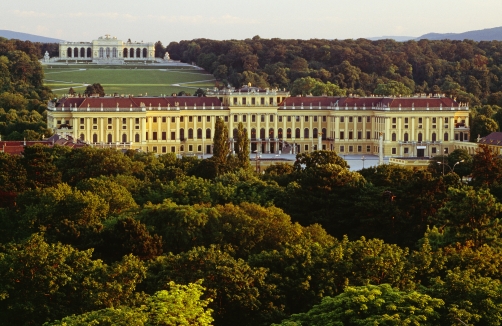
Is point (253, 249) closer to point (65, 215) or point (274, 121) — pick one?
point (65, 215)

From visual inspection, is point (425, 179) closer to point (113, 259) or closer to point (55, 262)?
point (113, 259)

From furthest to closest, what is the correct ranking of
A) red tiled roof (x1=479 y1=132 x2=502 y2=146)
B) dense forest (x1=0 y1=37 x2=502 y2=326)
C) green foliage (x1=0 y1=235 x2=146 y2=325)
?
red tiled roof (x1=479 y1=132 x2=502 y2=146) < green foliage (x1=0 y1=235 x2=146 y2=325) < dense forest (x1=0 y1=37 x2=502 y2=326)

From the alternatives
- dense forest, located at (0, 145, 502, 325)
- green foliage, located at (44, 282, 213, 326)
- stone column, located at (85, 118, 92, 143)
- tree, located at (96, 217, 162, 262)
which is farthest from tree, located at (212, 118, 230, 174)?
green foliage, located at (44, 282, 213, 326)

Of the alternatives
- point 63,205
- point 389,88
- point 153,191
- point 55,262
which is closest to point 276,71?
point 389,88

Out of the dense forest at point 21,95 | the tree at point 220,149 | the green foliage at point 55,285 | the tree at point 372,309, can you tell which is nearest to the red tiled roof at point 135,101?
the dense forest at point 21,95

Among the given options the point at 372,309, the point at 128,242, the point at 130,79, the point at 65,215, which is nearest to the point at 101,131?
the point at 130,79

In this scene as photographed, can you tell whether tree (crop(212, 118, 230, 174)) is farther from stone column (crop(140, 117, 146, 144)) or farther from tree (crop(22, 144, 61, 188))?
stone column (crop(140, 117, 146, 144))
